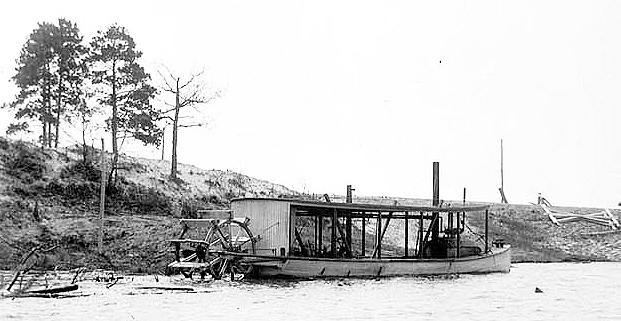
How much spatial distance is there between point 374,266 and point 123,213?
14.8 metres

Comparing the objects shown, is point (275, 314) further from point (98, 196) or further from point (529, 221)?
point (529, 221)

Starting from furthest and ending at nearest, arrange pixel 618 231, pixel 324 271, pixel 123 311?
pixel 618 231 < pixel 324 271 < pixel 123 311

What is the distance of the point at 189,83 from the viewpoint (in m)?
55.2

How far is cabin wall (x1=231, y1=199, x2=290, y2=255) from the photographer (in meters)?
35.9

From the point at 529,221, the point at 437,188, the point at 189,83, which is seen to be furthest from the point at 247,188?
the point at 529,221

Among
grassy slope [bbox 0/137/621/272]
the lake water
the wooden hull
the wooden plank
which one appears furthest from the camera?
grassy slope [bbox 0/137/621/272]

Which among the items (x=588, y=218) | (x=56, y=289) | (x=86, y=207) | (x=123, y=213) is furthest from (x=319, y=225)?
(x=588, y=218)

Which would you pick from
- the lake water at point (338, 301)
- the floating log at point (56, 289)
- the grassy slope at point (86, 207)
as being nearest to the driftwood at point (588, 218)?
the grassy slope at point (86, 207)

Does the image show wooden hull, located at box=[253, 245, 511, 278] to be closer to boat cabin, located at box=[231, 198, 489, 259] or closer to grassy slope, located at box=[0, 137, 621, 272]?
boat cabin, located at box=[231, 198, 489, 259]

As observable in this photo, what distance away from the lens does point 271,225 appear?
36031mm

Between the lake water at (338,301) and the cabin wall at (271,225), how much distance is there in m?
2.07

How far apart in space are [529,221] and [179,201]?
29843 mm

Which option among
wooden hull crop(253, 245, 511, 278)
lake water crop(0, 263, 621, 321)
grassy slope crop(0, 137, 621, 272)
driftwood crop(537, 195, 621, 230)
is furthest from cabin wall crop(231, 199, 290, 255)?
driftwood crop(537, 195, 621, 230)

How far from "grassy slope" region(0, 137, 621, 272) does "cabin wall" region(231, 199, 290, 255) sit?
5.10 m
